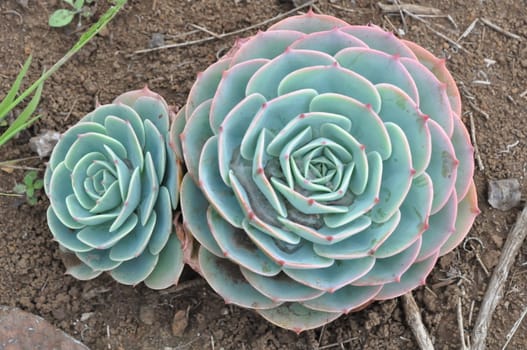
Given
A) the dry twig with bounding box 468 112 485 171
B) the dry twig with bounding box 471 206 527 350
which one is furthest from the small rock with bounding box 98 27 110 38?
the dry twig with bounding box 471 206 527 350

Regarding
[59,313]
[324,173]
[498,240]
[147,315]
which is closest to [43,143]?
[59,313]

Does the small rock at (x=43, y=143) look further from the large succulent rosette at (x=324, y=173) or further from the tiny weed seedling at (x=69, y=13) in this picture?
the large succulent rosette at (x=324, y=173)

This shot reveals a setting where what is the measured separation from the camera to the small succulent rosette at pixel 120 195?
6.58 feet

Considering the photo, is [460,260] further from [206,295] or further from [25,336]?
[25,336]

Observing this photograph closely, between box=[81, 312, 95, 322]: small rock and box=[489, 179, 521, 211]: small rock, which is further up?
box=[489, 179, 521, 211]: small rock

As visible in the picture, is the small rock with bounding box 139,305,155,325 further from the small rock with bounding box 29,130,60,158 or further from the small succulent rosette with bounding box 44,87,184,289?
the small rock with bounding box 29,130,60,158

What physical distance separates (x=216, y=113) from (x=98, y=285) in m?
0.90

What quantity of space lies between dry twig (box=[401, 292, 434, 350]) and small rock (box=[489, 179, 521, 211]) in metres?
0.50

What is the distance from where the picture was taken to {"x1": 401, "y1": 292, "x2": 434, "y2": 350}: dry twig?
86.2 inches

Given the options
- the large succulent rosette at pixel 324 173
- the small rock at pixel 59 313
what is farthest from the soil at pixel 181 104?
the large succulent rosette at pixel 324 173

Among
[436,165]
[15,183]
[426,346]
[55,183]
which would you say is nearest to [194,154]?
[55,183]

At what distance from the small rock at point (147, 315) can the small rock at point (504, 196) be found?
4.40 ft

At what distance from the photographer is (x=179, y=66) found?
256 centimetres

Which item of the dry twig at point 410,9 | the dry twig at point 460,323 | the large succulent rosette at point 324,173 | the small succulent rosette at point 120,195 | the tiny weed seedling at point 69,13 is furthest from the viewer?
the dry twig at point 410,9
